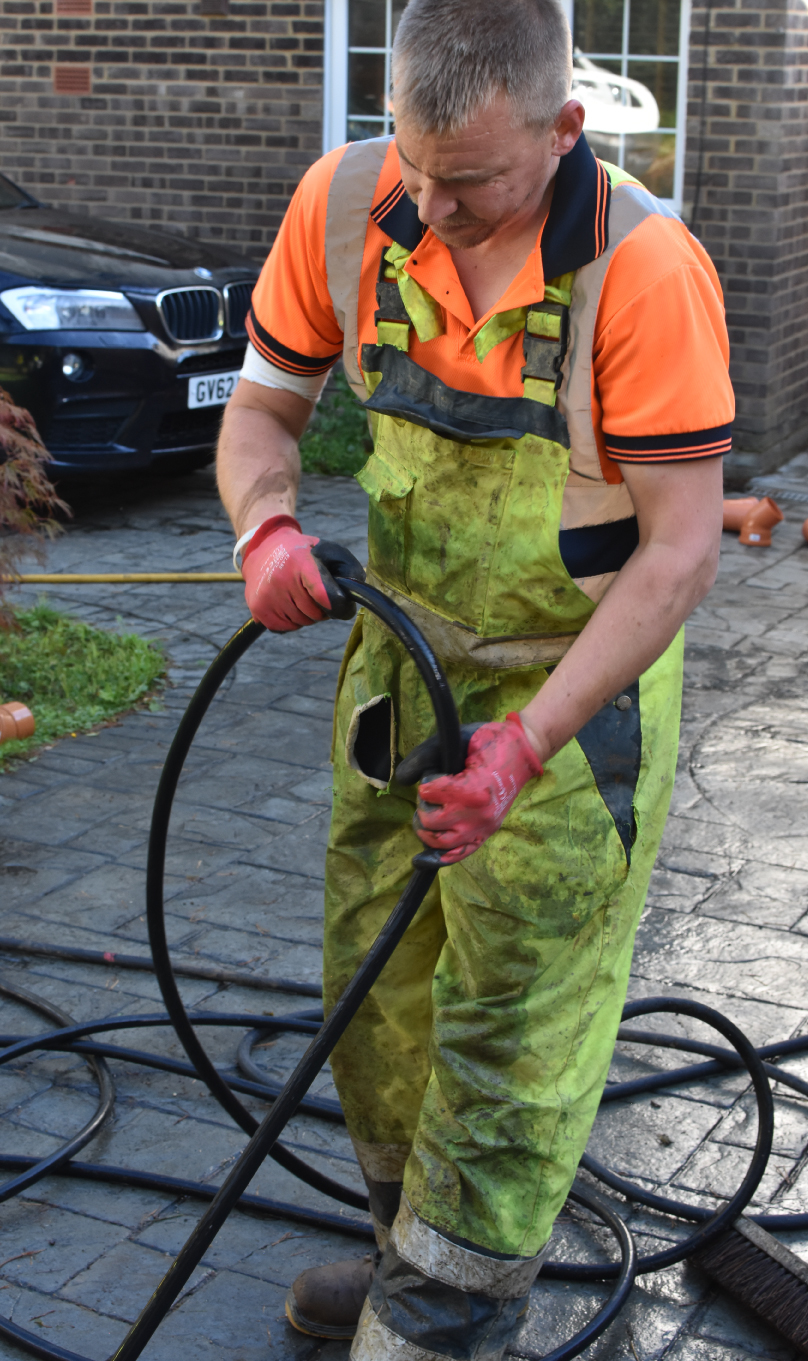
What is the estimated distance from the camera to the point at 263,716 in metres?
5.01

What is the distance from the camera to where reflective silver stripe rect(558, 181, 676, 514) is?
71.5 inches

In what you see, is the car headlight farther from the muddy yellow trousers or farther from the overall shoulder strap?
the overall shoulder strap

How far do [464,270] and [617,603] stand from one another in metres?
0.50

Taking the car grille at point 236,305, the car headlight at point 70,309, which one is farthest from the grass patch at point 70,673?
the car grille at point 236,305

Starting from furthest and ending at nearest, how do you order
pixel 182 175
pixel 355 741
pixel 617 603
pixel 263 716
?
pixel 182 175, pixel 263 716, pixel 355 741, pixel 617 603

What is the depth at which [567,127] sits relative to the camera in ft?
5.93

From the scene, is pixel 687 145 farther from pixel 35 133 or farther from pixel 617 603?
pixel 617 603

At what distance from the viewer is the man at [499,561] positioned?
1774 mm

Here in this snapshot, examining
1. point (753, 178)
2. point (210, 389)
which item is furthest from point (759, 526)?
point (210, 389)

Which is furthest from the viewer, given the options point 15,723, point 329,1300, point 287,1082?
point 15,723

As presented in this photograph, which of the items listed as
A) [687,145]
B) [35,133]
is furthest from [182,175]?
[687,145]

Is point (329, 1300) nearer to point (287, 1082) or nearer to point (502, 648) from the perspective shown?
point (287, 1082)

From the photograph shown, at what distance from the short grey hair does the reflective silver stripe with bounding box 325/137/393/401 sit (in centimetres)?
31

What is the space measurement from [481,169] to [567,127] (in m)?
0.15
